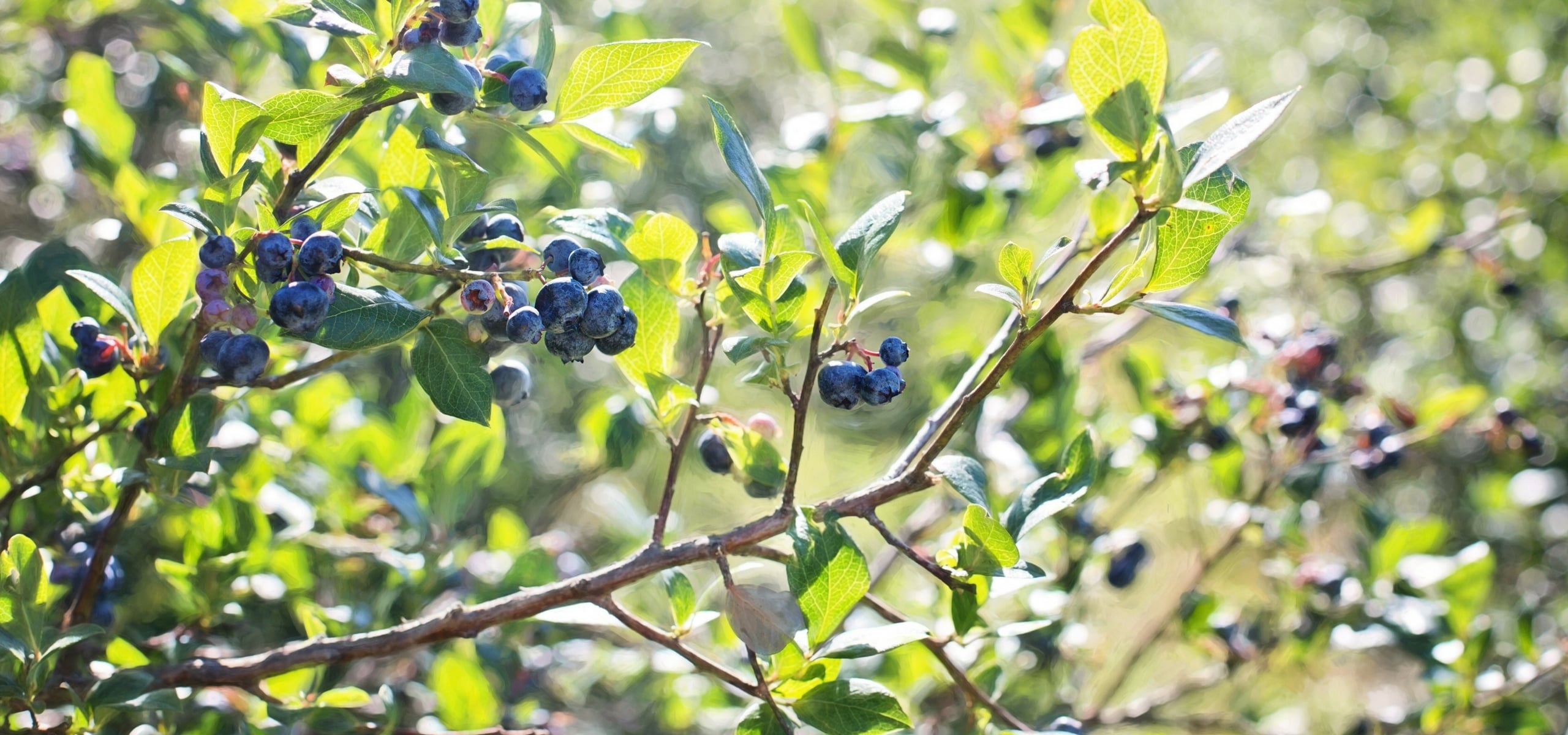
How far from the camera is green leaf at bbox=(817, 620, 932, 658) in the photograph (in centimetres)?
89

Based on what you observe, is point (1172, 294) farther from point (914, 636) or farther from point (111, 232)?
point (111, 232)

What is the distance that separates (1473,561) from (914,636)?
1.16 meters

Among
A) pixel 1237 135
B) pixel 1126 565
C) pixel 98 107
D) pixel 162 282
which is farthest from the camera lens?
pixel 1126 565

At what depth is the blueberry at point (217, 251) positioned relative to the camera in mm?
859

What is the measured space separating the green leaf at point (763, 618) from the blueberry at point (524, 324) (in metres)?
0.26

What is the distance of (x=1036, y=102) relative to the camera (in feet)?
5.52

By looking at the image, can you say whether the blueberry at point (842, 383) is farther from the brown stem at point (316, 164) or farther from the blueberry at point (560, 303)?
the brown stem at point (316, 164)

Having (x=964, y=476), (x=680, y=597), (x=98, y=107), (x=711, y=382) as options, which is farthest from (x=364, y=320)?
(x=711, y=382)

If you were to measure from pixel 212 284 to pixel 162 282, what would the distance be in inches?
5.6

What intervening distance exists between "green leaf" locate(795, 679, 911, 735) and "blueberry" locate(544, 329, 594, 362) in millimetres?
350

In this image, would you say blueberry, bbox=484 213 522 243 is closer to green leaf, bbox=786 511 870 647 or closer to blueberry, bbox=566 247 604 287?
blueberry, bbox=566 247 604 287

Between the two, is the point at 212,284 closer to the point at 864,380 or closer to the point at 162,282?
the point at 162,282

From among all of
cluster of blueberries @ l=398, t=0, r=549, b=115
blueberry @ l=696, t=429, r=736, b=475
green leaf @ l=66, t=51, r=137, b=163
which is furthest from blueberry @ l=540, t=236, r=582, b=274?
green leaf @ l=66, t=51, r=137, b=163

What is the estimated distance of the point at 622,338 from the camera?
2.97 ft
